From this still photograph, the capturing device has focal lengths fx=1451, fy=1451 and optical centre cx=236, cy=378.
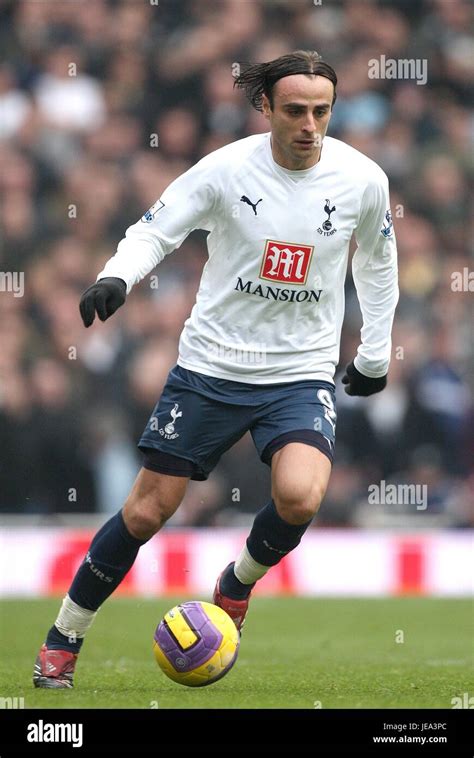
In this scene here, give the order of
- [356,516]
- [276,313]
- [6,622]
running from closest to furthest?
[276,313] < [6,622] < [356,516]

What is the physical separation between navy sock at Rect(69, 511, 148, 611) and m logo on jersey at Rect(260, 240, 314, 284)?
1133mm

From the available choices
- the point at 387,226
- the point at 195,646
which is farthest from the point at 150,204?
the point at 195,646

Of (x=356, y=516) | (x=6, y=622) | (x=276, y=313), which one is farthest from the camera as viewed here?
(x=356, y=516)

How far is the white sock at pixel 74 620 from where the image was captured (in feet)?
19.1

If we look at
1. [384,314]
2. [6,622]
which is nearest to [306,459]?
[384,314]

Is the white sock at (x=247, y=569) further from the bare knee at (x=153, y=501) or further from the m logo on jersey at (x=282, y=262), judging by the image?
the m logo on jersey at (x=282, y=262)

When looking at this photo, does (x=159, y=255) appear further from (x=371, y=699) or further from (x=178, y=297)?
(x=178, y=297)

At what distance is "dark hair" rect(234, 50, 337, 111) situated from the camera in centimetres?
566

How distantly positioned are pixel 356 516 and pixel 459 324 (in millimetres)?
1852

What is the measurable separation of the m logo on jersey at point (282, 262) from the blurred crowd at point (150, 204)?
5501mm

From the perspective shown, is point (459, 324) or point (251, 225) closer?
point (251, 225)

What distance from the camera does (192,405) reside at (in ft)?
18.9

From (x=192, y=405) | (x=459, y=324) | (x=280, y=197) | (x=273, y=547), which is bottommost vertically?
(x=273, y=547)

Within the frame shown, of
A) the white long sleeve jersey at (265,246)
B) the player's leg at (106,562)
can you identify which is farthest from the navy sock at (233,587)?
the white long sleeve jersey at (265,246)
